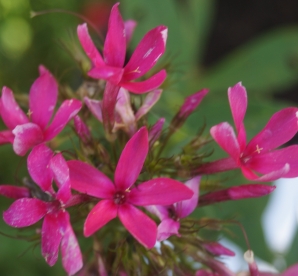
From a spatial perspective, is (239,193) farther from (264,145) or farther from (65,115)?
(65,115)

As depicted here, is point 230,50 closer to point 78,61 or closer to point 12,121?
point 78,61

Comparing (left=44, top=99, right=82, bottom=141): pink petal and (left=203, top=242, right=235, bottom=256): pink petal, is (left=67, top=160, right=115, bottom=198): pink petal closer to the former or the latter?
(left=44, top=99, right=82, bottom=141): pink petal

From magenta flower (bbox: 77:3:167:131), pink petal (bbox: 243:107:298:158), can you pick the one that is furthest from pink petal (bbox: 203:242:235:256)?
magenta flower (bbox: 77:3:167:131)

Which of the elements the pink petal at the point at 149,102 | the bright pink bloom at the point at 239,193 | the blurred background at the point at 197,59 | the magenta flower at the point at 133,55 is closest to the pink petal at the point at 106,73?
the magenta flower at the point at 133,55

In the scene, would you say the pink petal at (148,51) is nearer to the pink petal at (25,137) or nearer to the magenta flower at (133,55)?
the magenta flower at (133,55)

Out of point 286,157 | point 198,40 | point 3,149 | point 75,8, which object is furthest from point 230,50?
point 286,157

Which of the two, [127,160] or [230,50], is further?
[230,50]
